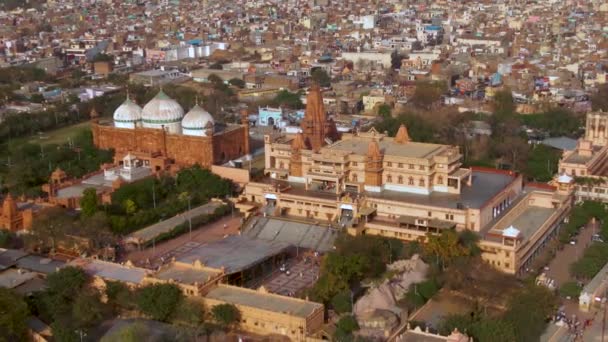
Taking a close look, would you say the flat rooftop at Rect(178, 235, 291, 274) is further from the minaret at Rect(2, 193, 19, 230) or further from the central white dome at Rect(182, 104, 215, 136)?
the central white dome at Rect(182, 104, 215, 136)

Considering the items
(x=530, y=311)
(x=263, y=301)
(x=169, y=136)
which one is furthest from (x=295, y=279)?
(x=169, y=136)

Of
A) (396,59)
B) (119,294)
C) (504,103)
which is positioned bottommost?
(119,294)

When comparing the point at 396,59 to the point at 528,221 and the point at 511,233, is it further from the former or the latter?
the point at 511,233

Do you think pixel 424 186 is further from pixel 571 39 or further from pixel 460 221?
pixel 571 39

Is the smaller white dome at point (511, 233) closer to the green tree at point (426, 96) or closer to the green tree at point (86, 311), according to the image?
the green tree at point (86, 311)

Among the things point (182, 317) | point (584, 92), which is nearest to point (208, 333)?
point (182, 317)

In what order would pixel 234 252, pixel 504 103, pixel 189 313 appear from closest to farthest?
pixel 189 313 < pixel 234 252 < pixel 504 103
